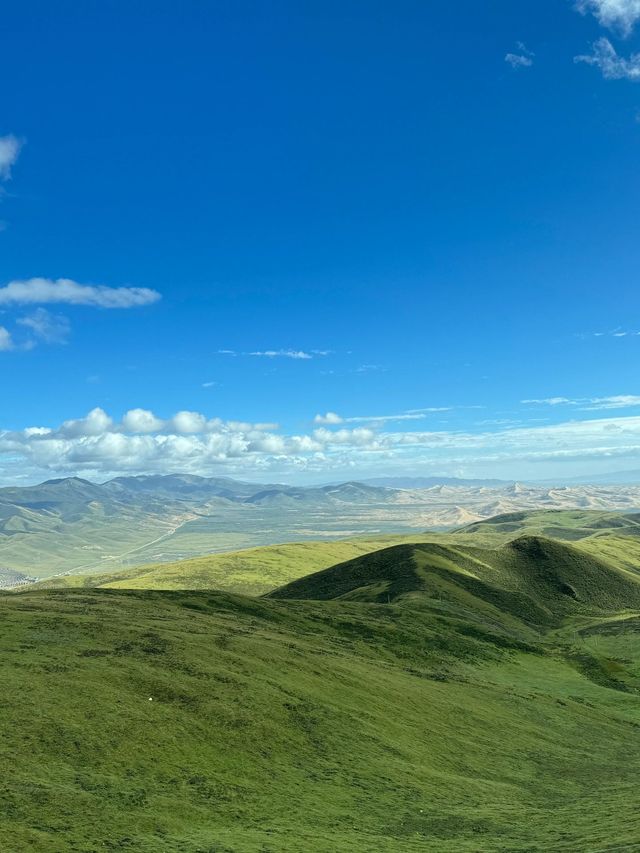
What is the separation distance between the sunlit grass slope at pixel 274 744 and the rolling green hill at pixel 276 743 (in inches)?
9.2

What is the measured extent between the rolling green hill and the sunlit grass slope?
23 centimetres

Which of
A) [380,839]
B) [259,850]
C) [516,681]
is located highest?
[259,850]

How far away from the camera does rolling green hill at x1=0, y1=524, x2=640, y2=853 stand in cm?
4184

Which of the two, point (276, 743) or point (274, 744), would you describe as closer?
point (274, 744)

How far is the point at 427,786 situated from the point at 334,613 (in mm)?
83311

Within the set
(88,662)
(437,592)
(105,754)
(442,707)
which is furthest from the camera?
(437,592)

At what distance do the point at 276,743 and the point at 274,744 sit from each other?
1.20 feet

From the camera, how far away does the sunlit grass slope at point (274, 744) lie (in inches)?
1650

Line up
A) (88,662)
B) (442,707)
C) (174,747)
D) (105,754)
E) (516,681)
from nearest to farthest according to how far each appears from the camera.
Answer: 1. (105,754)
2. (174,747)
3. (88,662)
4. (442,707)
5. (516,681)

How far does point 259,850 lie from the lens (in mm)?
38719

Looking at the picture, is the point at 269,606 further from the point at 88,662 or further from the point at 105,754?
the point at 105,754

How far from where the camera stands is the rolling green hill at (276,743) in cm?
4184

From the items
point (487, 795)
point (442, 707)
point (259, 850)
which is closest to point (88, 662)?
point (259, 850)

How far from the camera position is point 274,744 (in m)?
59.3
